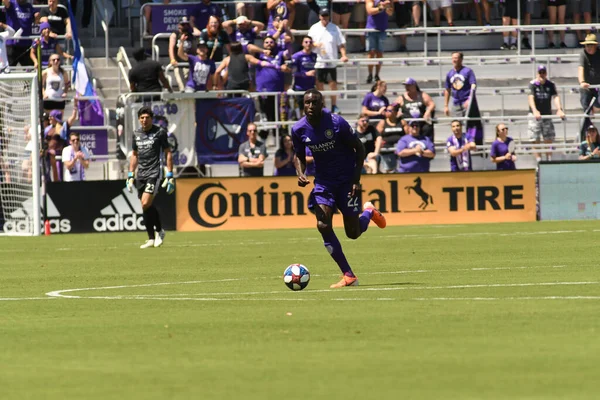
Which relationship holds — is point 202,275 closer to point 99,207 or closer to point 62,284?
point 62,284

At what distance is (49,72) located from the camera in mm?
30344

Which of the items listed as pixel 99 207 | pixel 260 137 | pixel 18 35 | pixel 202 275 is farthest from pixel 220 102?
pixel 202 275

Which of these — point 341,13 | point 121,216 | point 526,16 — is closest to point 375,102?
point 341,13

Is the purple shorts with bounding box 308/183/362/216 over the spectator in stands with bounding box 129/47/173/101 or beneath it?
beneath

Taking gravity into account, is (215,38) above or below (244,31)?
below

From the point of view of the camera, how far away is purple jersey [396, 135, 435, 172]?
29469 mm

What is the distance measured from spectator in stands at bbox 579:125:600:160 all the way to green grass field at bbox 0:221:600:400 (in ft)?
35.0

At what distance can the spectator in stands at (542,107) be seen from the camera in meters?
31.2

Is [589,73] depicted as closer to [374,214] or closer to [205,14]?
[205,14]

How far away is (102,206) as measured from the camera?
93.3 feet

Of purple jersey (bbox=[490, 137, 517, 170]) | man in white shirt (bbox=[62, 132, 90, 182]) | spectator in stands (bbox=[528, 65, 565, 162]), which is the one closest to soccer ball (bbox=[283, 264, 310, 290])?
man in white shirt (bbox=[62, 132, 90, 182])

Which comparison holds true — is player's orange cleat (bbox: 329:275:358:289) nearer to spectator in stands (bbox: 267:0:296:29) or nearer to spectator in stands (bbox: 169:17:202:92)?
spectator in stands (bbox: 169:17:202:92)

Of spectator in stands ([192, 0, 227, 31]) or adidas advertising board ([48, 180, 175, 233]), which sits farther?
spectator in stands ([192, 0, 227, 31])

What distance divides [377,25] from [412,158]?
17.1 feet
